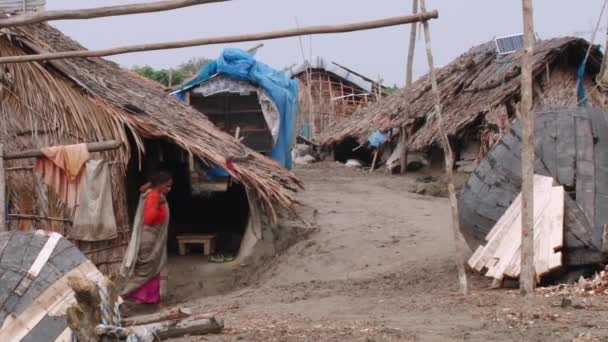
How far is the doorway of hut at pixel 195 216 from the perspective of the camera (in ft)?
36.0

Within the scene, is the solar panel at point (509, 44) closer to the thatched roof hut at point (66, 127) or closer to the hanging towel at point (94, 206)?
the thatched roof hut at point (66, 127)

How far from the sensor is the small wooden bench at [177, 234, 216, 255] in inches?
465

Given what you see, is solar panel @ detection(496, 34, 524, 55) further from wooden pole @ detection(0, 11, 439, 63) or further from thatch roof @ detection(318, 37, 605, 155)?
wooden pole @ detection(0, 11, 439, 63)

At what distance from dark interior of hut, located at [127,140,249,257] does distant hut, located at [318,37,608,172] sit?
404 centimetres

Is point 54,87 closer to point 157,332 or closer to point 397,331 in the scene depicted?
point 157,332

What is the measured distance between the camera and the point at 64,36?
513 inches

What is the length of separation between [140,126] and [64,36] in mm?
3756

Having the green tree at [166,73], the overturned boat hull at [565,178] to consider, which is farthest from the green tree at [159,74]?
the overturned boat hull at [565,178]

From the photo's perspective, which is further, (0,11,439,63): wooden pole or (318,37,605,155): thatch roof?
(318,37,605,155): thatch roof

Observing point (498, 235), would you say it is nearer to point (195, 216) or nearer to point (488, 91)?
point (195, 216)

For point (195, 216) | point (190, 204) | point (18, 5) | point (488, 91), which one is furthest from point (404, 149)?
point (18, 5)

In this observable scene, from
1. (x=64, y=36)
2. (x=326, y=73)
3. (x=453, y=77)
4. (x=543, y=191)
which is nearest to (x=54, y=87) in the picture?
(x=64, y=36)

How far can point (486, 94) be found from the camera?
18109mm

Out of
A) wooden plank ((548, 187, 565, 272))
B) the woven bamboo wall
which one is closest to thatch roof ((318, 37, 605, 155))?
the woven bamboo wall
